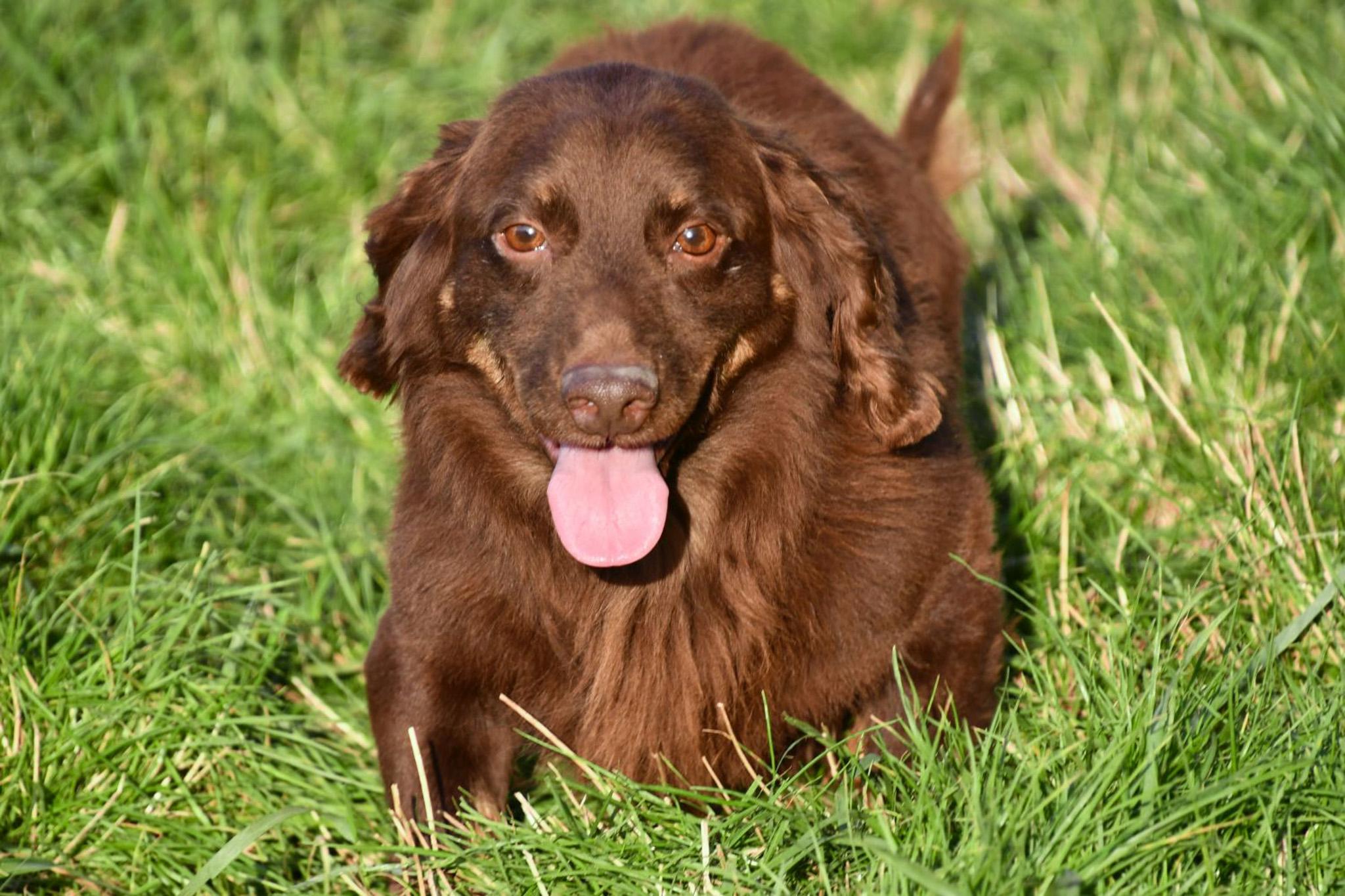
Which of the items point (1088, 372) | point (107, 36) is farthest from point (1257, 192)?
point (107, 36)

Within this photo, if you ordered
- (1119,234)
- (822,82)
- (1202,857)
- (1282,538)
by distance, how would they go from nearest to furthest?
(1202,857) → (1282,538) → (822,82) → (1119,234)

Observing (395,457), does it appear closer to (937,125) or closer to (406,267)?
(406,267)

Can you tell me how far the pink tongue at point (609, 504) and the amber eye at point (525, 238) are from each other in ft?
1.36

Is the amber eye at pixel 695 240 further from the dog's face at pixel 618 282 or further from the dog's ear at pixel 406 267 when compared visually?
the dog's ear at pixel 406 267

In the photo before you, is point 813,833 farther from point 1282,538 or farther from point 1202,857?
point 1282,538

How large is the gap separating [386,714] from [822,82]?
2.34m

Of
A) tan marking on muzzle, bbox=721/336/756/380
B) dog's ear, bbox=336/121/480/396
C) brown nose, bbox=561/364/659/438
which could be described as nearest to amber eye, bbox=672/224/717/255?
tan marking on muzzle, bbox=721/336/756/380

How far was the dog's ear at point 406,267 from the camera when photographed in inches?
139

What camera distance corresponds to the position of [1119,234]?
5.34 meters

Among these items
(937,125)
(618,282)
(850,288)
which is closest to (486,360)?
(618,282)

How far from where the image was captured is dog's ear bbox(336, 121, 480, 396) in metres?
3.52

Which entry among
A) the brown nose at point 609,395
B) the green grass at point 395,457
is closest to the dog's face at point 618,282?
the brown nose at point 609,395

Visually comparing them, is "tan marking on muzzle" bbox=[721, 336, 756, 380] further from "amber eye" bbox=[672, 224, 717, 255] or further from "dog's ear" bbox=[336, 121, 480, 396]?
"dog's ear" bbox=[336, 121, 480, 396]

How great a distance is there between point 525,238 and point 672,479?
1.91ft
